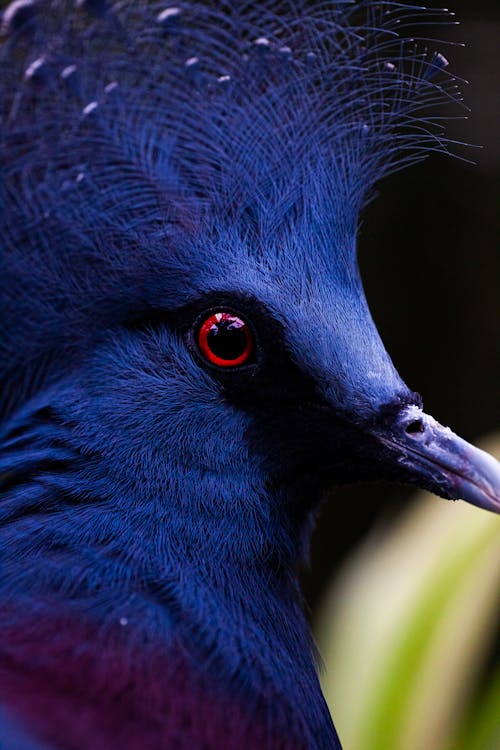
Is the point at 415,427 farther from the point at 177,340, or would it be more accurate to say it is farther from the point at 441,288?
the point at 441,288

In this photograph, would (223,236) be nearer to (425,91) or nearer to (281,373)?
(281,373)

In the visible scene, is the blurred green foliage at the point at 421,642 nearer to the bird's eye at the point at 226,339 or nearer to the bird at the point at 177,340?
the bird at the point at 177,340

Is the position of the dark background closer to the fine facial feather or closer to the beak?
the fine facial feather

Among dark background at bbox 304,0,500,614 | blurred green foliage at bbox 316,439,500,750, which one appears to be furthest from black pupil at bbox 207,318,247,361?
dark background at bbox 304,0,500,614

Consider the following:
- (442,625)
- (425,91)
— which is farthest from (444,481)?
(442,625)

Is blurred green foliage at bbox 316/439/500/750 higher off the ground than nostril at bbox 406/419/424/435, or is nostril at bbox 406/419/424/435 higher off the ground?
nostril at bbox 406/419/424/435

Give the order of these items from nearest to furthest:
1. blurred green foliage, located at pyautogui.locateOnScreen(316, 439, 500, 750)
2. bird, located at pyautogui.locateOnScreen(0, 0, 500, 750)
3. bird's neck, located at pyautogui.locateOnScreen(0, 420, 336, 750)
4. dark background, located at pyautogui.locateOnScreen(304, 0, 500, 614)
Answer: bird's neck, located at pyautogui.locateOnScreen(0, 420, 336, 750) < bird, located at pyautogui.locateOnScreen(0, 0, 500, 750) < blurred green foliage, located at pyautogui.locateOnScreen(316, 439, 500, 750) < dark background, located at pyautogui.locateOnScreen(304, 0, 500, 614)

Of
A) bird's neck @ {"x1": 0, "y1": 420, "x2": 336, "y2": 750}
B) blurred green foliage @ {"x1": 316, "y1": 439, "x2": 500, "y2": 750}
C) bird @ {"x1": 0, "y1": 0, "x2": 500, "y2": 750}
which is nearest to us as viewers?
bird's neck @ {"x1": 0, "y1": 420, "x2": 336, "y2": 750}

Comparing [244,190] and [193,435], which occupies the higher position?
[244,190]
